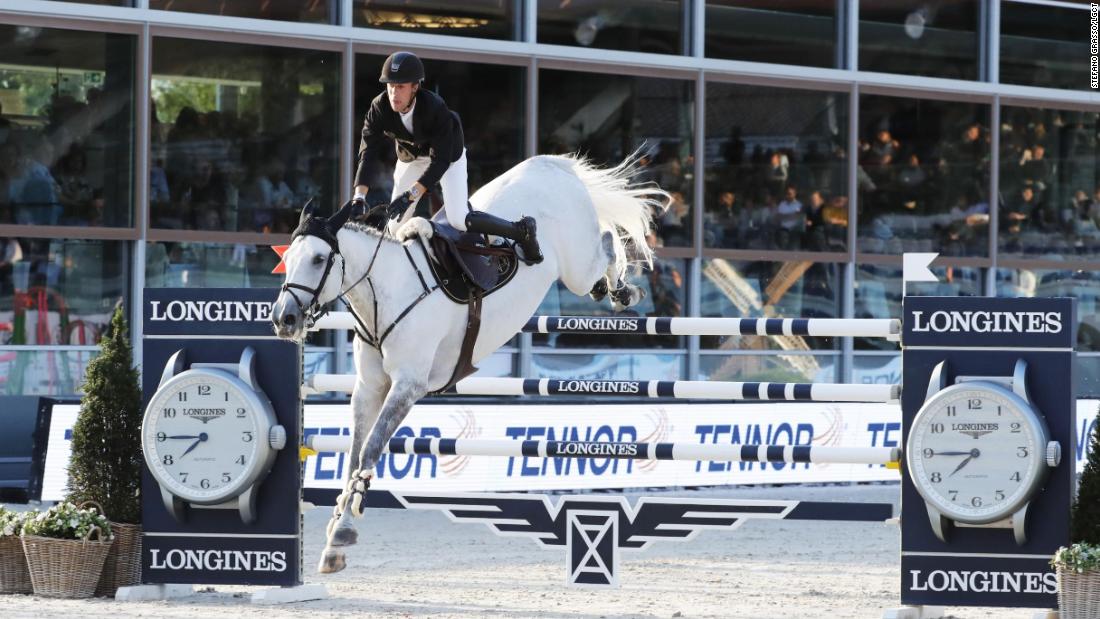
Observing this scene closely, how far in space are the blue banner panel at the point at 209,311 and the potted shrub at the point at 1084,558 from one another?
140 inches

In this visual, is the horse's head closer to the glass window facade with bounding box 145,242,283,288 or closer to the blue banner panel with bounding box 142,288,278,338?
the blue banner panel with bounding box 142,288,278,338

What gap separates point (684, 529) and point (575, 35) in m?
7.46

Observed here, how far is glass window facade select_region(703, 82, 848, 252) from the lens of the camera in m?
14.9

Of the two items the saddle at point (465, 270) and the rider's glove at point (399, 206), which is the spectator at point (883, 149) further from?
the rider's glove at point (399, 206)

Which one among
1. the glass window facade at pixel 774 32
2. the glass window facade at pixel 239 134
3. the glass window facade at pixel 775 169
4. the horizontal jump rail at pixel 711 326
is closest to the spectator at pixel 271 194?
the glass window facade at pixel 239 134

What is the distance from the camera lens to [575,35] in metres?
14.1

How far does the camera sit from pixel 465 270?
22.9 ft

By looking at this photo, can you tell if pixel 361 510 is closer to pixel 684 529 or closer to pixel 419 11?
pixel 684 529

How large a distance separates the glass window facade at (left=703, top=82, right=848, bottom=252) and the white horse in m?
6.80

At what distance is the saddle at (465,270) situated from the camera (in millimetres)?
6980

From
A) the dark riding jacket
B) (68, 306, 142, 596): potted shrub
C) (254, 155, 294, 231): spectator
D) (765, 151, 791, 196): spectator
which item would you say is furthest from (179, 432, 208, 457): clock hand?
(765, 151, 791, 196): spectator

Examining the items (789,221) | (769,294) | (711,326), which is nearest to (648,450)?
(711,326)

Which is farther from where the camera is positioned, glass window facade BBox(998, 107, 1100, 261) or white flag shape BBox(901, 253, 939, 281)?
glass window facade BBox(998, 107, 1100, 261)

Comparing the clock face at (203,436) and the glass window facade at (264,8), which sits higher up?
the glass window facade at (264,8)
